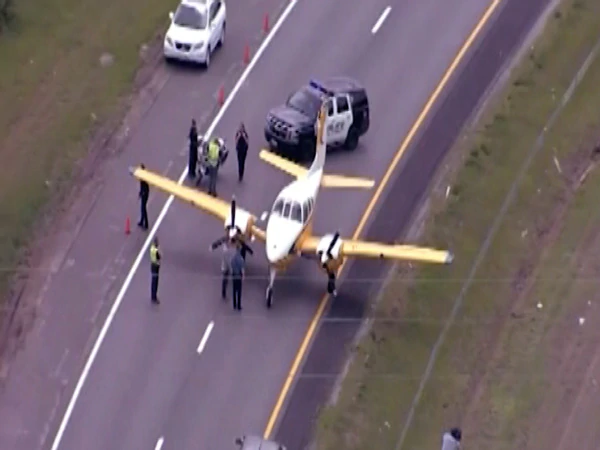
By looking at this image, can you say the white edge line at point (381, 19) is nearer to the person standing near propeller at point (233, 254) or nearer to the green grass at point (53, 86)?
the green grass at point (53, 86)

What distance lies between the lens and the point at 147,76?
60875 millimetres

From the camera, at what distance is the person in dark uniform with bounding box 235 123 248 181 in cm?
5575

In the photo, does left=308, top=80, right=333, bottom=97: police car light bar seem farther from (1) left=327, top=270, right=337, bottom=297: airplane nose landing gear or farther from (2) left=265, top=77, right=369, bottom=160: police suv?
(1) left=327, top=270, right=337, bottom=297: airplane nose landing gear

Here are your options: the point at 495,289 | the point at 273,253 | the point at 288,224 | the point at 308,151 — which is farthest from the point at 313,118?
the point at 495,289

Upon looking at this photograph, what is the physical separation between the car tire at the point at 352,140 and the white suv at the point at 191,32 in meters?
5.55

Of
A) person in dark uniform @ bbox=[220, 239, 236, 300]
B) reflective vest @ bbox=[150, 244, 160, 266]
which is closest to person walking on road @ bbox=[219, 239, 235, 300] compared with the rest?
person in dark uniform @ bbox=[220, 239, 236, 300]

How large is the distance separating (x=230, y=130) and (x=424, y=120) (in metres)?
6.01

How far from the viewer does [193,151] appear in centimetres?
5616

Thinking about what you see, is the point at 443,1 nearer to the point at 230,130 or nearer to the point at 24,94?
the point at 230,130

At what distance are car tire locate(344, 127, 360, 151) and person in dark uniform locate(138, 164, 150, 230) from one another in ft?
21.7

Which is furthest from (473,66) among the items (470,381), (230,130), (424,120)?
(470,381)

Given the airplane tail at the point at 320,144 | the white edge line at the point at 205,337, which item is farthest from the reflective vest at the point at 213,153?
the white edge line at the point at 205,337

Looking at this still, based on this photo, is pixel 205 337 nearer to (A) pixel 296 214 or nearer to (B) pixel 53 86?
(A) pixel 296 214

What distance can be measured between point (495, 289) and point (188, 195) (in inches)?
354
